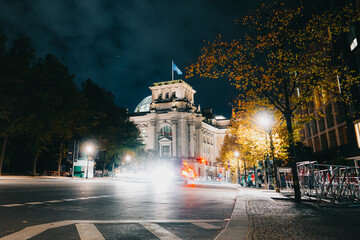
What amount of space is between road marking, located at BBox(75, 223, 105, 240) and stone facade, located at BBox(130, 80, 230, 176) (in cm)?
7528

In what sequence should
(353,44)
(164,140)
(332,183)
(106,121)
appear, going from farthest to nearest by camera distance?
(164,140)
(106,121)
(353,44)
(332,183)

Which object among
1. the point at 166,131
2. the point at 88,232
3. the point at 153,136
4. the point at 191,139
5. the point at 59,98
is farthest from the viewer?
the point at 166,131

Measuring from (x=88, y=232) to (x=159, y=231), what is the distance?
4.20ft

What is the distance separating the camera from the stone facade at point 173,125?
270ft

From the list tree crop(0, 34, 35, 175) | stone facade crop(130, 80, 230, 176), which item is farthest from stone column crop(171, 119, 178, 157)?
tree crop(0, 34, 35, 175)

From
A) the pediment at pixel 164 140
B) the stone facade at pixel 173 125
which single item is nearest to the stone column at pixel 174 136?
the stone facade at pixel 173 125

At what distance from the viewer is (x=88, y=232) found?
4840 millimetres

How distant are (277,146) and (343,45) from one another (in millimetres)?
14401

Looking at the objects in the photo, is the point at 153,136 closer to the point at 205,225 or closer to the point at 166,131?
the point at 166,131

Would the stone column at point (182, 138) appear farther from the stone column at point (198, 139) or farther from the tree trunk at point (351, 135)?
the tree trunk at point (351, 135)

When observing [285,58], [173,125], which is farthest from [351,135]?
[173,125]

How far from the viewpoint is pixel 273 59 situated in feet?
49.5

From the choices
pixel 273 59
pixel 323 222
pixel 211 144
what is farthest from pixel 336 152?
pixel 211 144

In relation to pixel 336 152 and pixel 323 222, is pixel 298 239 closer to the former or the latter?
pixel 323 222
